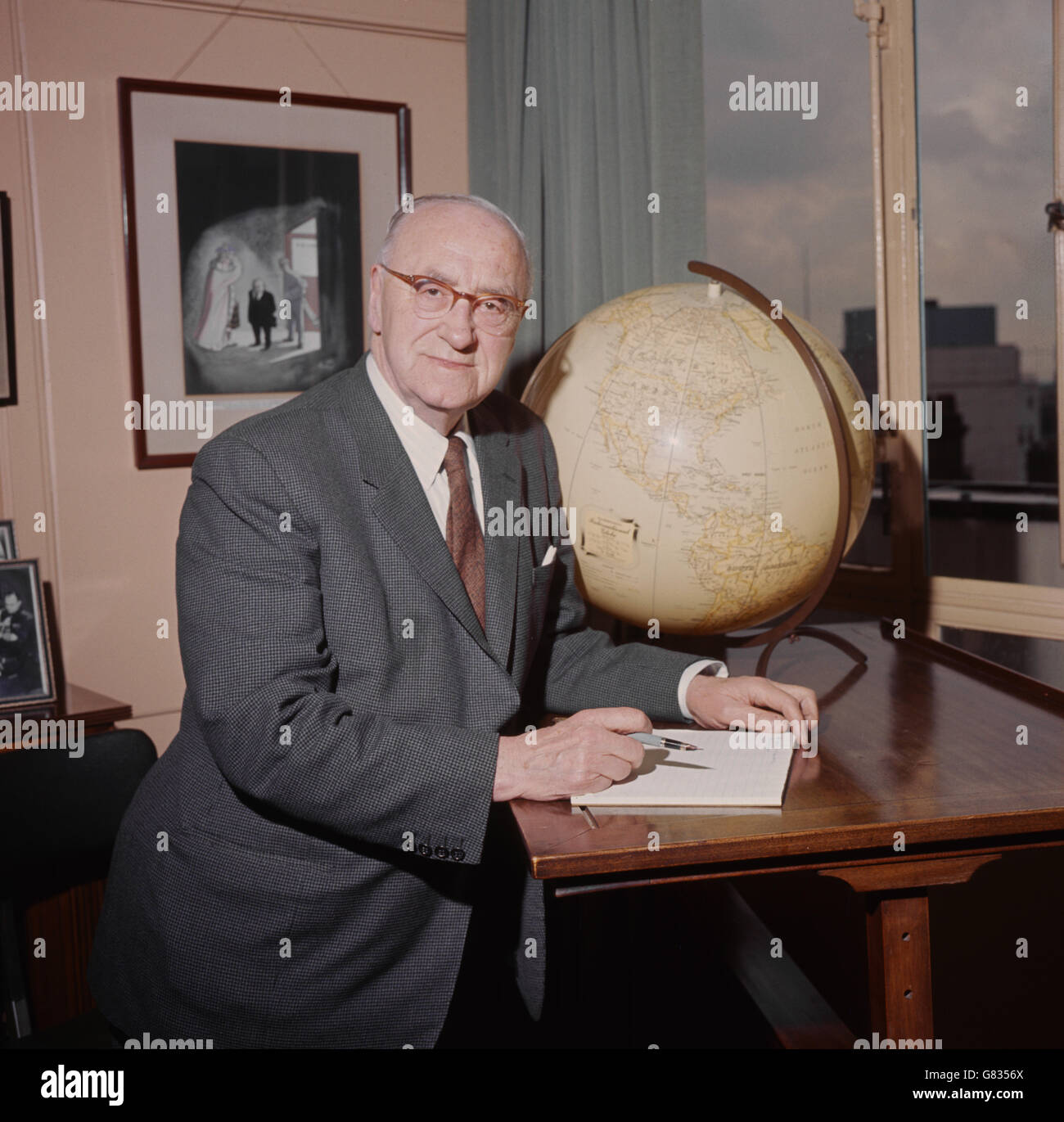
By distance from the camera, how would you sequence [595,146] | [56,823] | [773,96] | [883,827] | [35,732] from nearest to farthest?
[883,827]
[56,823]
[35,732]
[595,146]
[773,96]

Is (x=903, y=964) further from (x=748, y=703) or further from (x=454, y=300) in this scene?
(x=454, y=300)

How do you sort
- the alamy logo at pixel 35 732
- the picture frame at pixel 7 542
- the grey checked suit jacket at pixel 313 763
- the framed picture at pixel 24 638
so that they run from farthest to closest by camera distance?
the picture frame at pixel 7 542
the framed picture at pixel 24 638
the alamy logo at pixel 35 732
the grey checked suit jacket at pixel 313 763

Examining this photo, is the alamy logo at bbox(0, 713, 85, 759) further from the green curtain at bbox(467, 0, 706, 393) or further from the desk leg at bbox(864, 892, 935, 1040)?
the desk leg at bbox(864, 892, 935, 1040)

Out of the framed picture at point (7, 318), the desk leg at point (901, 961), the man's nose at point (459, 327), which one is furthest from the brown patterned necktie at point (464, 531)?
the framed picture at point (7, 318)

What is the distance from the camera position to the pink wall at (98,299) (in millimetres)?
2396

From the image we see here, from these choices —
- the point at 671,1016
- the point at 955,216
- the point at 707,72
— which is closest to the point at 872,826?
the point at 671,1016

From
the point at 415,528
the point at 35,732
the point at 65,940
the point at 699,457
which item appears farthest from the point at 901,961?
the point at 65,940

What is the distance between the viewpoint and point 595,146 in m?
2.29

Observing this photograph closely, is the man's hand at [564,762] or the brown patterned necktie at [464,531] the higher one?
the brown patterned necktie at [464,531]

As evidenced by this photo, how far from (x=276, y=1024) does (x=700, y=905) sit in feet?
3.46

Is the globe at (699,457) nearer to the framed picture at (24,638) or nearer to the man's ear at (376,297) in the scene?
the man's ear at (376,297)

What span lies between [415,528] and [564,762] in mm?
391

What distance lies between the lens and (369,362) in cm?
159

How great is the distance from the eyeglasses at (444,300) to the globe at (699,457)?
0.19 m
